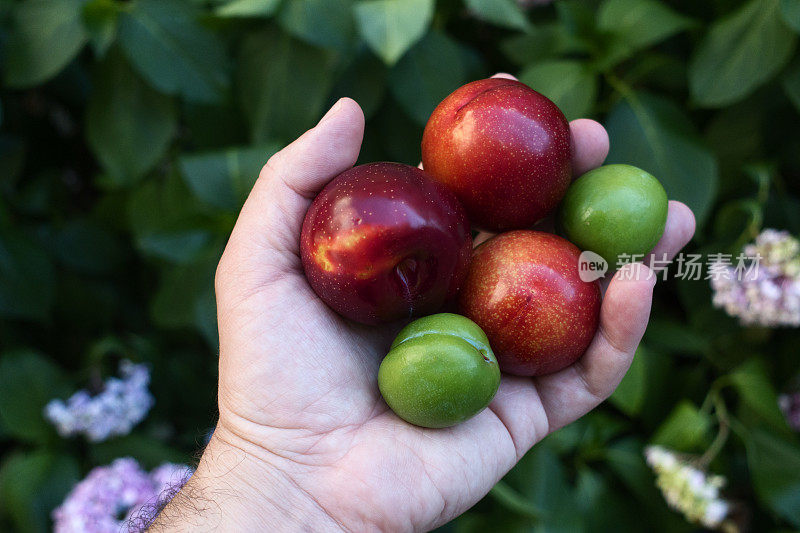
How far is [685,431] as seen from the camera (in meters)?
2.24

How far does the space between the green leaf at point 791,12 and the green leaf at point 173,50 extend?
1873 mm

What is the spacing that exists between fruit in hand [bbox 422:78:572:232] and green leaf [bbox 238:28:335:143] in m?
0.68

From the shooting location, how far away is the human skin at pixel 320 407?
1521 millimetres

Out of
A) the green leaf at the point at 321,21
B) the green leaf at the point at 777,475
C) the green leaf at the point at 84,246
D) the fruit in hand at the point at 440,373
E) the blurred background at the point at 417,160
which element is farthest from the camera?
the green leaf at the point at 84,246

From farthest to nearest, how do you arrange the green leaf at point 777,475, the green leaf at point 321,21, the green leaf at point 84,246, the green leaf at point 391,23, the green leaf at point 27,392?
the green leaf at point 84,246, the green leaf at point 27,392, the green leaf at point 777,475, the green leaf at point 321,21, the green leaf at point 391,23

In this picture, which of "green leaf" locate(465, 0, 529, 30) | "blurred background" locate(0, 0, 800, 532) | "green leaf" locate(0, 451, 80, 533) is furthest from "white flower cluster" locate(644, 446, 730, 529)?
"green leaf" locate(0, 451, 80, 533)

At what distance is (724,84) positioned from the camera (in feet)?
7.23

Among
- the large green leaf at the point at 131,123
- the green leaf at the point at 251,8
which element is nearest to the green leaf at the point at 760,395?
the green leaf at the point at 251,8

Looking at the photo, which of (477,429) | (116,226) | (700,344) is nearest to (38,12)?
(116,226)

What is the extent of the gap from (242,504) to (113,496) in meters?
0.85

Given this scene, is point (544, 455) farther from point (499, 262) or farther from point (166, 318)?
point (166, 318)

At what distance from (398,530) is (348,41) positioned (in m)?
1.52

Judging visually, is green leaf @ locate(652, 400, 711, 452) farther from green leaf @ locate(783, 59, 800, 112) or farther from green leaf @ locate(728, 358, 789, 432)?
green leaf @ locate(783, 59, 800, 112)

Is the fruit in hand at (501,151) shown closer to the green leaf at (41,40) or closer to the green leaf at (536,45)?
the green leaf at (536,45)
